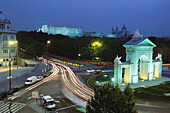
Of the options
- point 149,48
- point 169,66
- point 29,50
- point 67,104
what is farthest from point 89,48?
point 67,104

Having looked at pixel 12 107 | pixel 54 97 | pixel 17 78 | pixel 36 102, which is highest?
pixel 17 78

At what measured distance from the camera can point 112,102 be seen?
13.7 metres

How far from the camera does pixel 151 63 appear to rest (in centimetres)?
3825

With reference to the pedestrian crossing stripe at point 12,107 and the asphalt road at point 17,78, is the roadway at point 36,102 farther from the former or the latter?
the asphalt road at point 17,78

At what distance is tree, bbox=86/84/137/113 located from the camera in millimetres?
13547

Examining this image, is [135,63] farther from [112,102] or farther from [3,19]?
[3,19]

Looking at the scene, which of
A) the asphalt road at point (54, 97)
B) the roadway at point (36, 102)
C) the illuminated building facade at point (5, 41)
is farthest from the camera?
the illuminated building facade at point (5, 41)

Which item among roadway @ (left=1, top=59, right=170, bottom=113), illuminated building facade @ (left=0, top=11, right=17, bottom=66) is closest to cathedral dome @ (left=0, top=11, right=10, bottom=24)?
illuminated building facade @ (left=0, top=11, right=17, bottom=66)

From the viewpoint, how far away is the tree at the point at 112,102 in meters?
13.5

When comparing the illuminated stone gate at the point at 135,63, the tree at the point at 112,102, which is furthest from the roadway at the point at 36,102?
the illuminated stone gate at the point at 135,63

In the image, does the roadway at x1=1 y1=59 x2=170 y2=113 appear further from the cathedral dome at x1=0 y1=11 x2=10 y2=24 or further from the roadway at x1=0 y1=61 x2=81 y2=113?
the cathedral dome at x1=0 y1=11 x2=10 y2=24

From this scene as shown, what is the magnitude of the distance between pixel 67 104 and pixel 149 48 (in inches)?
952

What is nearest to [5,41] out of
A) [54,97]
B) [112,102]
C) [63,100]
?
[54,97]

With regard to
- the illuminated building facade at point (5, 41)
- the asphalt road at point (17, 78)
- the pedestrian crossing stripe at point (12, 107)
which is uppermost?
the illuminated building facade at point (5, 41)
